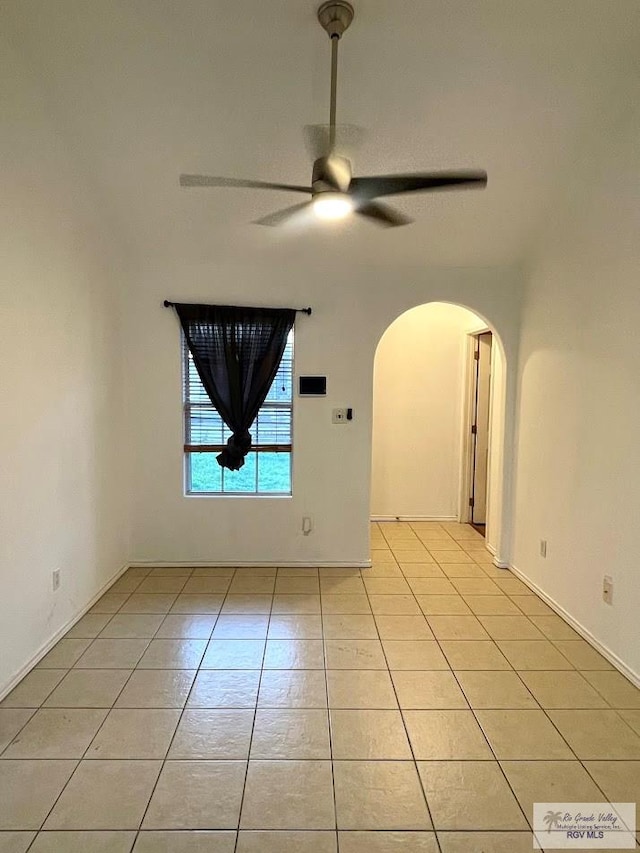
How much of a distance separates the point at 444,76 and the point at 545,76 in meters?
0.49

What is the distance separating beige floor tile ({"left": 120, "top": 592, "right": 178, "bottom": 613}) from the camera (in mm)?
3176

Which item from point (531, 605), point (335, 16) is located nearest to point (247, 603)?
point (531, 605)

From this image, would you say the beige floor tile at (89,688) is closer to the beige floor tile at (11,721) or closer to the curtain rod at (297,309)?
the beige floor tile at (11,721)

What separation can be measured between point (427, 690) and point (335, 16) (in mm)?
3078

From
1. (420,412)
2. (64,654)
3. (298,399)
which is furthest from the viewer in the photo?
(420,412)

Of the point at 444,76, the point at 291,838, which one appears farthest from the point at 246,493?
the point at 444,76

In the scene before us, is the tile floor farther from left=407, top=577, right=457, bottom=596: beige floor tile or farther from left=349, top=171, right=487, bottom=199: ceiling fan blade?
left=349, top=171, right=487, bottom=199: ceiling fan blade

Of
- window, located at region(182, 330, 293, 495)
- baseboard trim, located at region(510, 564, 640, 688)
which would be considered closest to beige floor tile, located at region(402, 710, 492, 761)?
baseboard trim, located at region(510, 564, 640, 688)

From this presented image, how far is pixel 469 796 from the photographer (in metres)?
1.74

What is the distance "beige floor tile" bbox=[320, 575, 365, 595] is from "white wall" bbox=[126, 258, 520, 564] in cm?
26

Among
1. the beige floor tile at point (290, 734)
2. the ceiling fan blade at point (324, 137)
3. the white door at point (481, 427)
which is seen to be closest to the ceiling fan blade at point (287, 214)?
the ceiling fan blade at point (324, 137)

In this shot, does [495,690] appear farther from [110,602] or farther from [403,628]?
[110,602]

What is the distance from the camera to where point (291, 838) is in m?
1.57

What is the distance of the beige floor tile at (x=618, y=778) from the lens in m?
1.74
